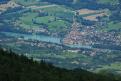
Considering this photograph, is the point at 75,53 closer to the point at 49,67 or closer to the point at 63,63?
the point at 63,63

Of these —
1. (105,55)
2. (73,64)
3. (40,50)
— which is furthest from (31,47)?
(73,64)

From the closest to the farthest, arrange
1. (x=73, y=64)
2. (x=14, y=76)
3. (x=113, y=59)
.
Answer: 1. (x=14, y=76)
2. (x=73, y=64)
3. (x=113, y=59)

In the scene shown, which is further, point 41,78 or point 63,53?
point 63,53

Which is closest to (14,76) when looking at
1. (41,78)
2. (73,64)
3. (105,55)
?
(41,78)

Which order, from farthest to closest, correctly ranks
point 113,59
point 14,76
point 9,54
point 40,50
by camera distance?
1. point 40,50
2. point 113,59
3. point 9,54
4. point 14,76

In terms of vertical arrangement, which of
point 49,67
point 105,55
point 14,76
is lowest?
point 105,55

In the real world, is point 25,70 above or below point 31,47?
above

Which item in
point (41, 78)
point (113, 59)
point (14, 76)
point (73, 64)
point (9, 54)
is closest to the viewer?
point (14, 76)

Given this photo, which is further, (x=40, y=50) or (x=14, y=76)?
(x=40, y=50)

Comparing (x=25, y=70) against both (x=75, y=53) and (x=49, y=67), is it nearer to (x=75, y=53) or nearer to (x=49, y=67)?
(x=49, y=67)
